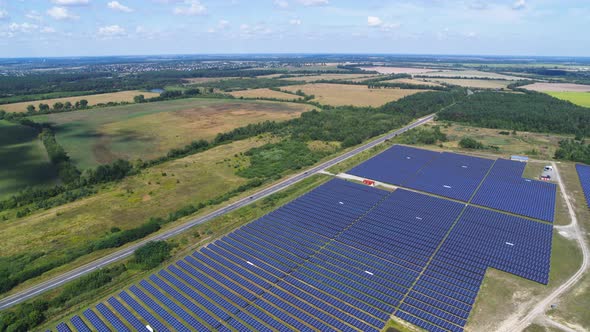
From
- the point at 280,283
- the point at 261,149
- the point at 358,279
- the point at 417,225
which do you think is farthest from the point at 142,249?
the point at 261,149

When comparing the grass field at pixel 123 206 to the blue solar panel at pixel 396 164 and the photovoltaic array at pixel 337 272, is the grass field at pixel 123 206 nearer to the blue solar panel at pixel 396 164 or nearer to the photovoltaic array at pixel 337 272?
the photovoltaic array at pixel 337 272

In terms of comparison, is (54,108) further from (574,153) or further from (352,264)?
(574,153)

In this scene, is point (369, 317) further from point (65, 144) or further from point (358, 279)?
point (65, 144)

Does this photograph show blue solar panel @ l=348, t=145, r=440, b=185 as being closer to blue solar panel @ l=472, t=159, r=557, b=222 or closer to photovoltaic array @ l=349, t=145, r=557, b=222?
photovoltaic array @ l=349, t=145, r=557, b=222

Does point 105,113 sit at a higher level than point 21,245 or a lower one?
higher

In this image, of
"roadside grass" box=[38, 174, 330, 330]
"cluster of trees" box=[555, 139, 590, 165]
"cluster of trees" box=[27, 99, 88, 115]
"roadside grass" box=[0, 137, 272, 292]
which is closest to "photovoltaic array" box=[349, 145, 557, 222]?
"cluster of trees" box=[555, 139, 590, 165]

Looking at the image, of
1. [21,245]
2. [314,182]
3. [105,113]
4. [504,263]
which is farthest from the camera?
[105,113]
